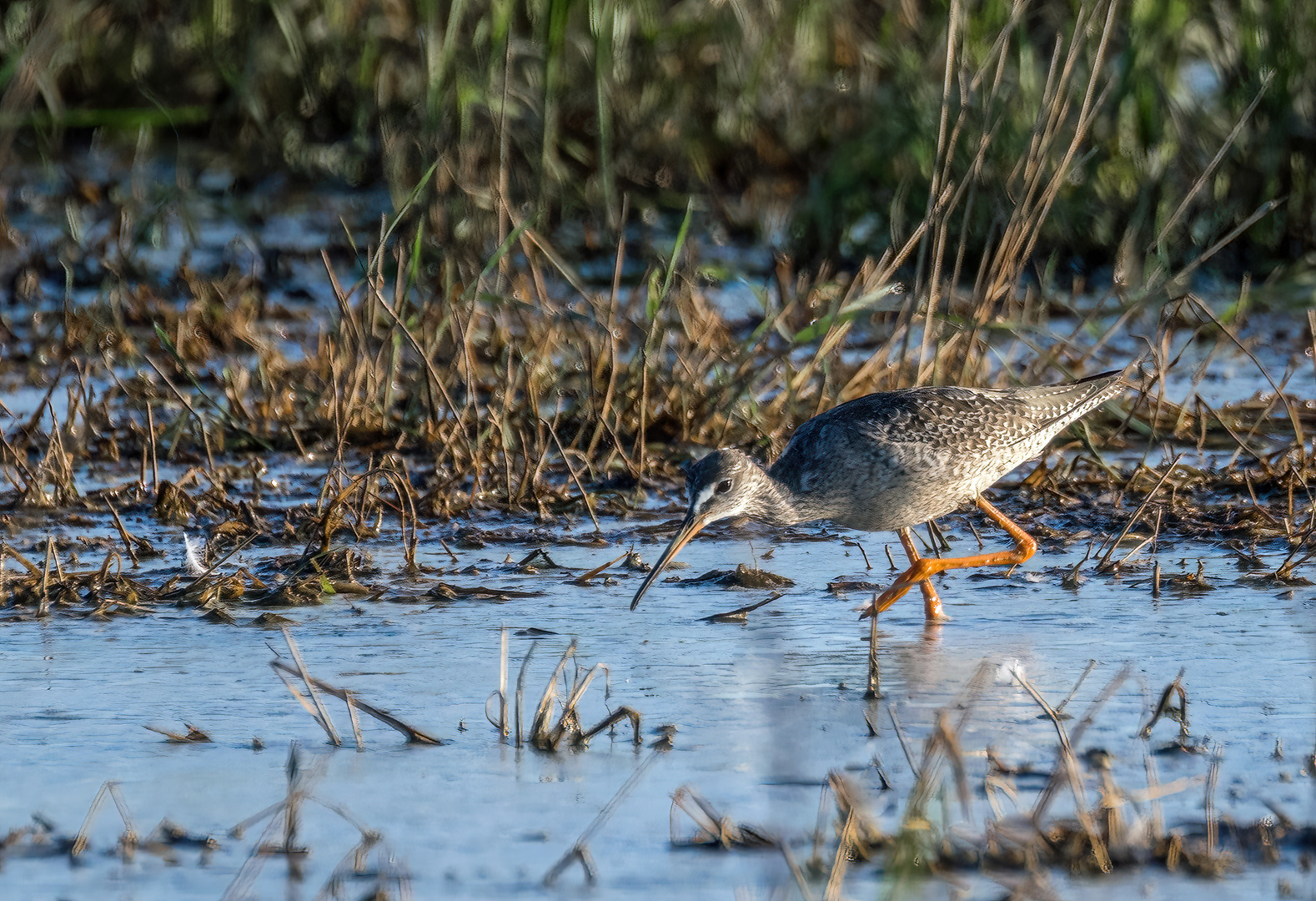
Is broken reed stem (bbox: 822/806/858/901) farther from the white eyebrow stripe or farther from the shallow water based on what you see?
the white eyebrow stripe

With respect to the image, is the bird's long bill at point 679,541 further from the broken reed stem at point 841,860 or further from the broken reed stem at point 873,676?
the broken reed stem at point 841,860

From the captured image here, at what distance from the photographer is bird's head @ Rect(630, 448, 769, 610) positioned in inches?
229

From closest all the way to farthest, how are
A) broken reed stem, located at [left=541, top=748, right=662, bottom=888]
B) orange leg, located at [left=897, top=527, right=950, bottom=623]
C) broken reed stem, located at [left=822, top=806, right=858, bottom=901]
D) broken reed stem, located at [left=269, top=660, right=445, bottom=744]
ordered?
broken reed stem, located at [left=822, top=806, right=858, bottom=901] < broken reed stem, located at [left=541, top=748, right=662, bottom=888] < broken reed stem, located at [left=269, top=660, right=445, bottom=744] < orange leg, located at [left=897, top=527, right=950, bottom=623]

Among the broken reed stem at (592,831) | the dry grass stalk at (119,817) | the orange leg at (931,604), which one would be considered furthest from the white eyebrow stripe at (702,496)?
the dry grass stalk at (119,817)

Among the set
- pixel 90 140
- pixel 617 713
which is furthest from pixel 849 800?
pixel 90 140

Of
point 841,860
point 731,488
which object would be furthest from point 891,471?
point 841,860

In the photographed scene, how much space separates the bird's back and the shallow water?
0.33 metres

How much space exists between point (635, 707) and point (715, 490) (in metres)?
1.21

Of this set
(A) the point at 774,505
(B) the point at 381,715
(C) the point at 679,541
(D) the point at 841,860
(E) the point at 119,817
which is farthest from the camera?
(A) the point at 774,505

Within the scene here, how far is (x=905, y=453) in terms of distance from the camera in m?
5.91

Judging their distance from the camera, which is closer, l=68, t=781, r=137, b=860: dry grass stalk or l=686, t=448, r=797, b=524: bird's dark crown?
l=68, t=781, r=137, b=860: dry grass stalk

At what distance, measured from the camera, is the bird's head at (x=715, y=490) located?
5816 mm

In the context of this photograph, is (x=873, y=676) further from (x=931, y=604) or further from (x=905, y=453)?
(x=905, y=453)

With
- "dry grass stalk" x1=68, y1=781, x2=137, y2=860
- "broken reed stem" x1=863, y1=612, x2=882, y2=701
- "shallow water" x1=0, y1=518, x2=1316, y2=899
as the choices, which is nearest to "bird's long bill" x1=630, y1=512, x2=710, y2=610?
"shallow water" x1=0, y1=518, x2=1316, y2=899
